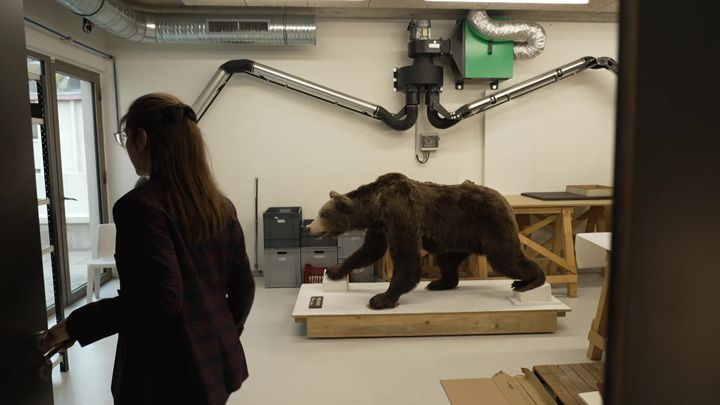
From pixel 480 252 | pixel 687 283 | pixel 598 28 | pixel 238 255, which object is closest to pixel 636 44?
pixel 687 283

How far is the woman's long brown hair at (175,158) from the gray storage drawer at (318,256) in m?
4.07

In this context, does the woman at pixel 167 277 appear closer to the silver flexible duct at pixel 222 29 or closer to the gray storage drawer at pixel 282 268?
the gray storage drawer at pixel 282 268

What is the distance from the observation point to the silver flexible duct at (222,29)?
528 cm

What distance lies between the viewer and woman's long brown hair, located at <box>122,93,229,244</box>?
1419 millimetres

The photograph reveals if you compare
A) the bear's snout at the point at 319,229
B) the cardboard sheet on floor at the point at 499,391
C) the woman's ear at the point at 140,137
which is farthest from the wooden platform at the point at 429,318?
the woman's ear at the point at 140,137

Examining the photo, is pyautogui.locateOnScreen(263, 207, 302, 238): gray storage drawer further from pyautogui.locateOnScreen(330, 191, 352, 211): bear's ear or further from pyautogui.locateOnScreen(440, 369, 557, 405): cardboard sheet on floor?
pyautogui.locateOnScreen(440, 369, 557, 405): cardboard sheet on floor

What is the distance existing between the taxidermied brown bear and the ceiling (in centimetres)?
231

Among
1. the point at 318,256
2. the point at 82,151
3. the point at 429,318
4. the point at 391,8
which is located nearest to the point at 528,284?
the point at 429,318

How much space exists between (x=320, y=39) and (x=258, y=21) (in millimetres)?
824

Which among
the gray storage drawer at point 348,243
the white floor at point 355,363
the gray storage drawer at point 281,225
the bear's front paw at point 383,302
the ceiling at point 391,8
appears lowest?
the white floor at point 355,363

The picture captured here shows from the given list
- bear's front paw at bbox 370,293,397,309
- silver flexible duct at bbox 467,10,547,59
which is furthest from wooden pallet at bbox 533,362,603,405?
silver flexible duct at bbox 467,10,547,59

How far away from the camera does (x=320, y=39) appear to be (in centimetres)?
589

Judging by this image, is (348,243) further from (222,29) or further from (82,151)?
(82,151)

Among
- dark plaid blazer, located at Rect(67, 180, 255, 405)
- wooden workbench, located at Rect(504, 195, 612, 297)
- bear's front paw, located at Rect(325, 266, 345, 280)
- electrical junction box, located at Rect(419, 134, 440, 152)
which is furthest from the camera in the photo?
electrical junction box, located at Rect(419, 134, 440, 152)
